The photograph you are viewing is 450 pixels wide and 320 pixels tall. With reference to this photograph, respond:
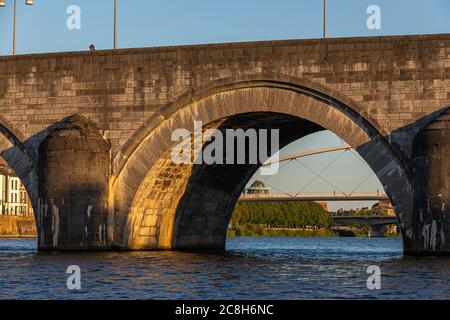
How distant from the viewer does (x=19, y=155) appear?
52125mm

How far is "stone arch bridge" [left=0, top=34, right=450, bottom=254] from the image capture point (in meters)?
44.4

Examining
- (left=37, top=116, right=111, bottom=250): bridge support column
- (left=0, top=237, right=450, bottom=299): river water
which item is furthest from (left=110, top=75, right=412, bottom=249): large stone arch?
(left=0, top=237, right=450, bottom=299): river water

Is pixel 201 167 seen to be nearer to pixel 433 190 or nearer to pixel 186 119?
pixel 186 119

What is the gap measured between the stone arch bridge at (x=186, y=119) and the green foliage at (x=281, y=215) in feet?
297

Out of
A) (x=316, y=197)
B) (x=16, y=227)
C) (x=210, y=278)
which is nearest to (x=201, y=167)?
(x=210, y=278)

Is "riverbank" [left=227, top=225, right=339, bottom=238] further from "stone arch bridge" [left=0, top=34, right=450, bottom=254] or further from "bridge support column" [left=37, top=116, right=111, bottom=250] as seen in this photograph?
"bridge support column" [left=37, top=116, right=111, bottom=250]

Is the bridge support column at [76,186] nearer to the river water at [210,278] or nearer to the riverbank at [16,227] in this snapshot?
the river water at [210,278]

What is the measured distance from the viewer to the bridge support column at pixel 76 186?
4891 cm

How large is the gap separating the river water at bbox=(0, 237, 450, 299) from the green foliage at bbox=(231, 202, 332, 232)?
317 feet

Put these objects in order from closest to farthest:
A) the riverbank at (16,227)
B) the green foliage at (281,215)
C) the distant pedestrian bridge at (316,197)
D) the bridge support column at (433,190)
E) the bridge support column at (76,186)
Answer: the bridge support column at (433,190)
the bridge support column at (76,186)
the distant pedestrian bridge at (316,197)
the riverbank at (16,227)
the green foliage at (281,215)

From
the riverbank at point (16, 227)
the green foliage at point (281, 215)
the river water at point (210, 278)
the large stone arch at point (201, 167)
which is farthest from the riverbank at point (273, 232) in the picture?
the river water at point (210, 278)

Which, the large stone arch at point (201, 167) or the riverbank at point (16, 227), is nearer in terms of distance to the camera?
the large stone arch at point (201, 167)

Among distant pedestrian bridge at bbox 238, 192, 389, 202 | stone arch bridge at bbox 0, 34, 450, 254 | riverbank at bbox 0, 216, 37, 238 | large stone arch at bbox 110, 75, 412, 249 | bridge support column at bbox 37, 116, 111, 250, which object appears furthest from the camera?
riverbank at bbox 0, 216, 37, 238
